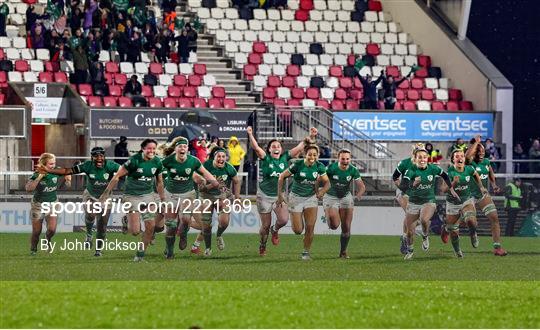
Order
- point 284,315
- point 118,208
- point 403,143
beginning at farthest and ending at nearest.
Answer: point 403,143 → point 118,208 → point 284,315

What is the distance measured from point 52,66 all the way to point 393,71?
38.8 feet

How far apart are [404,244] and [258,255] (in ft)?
10.1

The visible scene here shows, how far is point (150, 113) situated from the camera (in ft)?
136

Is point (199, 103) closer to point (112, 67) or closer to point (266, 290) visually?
point (112, 67)

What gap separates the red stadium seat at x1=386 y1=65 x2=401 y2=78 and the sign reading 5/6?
40.4 feet

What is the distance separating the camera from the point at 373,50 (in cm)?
4962

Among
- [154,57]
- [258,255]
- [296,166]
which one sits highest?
[154,57]

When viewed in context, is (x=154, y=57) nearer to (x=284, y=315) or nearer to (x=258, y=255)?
(x=258, y=255)

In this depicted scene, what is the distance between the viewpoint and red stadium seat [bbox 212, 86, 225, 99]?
44.8 m

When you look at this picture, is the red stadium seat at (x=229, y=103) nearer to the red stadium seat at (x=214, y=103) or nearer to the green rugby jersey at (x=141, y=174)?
the red stadium seat at (x=214, y=103)

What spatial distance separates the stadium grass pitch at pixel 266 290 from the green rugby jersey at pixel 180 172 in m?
1.31

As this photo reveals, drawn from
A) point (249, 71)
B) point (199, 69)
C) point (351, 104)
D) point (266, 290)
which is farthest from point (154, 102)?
point (266, 290)

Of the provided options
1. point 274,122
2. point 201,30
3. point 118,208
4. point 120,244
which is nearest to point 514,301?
point 120,244

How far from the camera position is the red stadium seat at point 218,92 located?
44812mm
